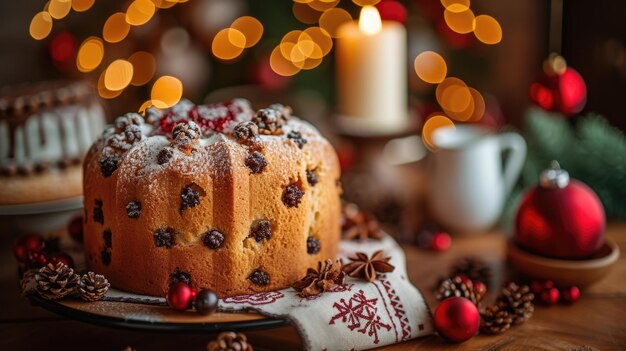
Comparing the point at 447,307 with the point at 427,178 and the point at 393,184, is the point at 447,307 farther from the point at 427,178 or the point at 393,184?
the point at 393,184

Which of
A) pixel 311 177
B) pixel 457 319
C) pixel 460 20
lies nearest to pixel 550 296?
pixel 457 319

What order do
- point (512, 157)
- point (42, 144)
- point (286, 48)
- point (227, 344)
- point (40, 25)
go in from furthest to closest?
1. point (286, 48)
2. point (40, 25)
3. point (512, 157)
4. point (42, 144)
5. point (227, 344)

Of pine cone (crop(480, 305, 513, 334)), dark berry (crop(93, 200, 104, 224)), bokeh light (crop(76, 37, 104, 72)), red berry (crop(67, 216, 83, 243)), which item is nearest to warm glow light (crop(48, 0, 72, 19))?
bokeh light (crop(76, 37, 104, 72))

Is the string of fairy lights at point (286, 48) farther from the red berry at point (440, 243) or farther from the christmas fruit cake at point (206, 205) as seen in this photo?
the christmas fruit cake at point (206, 205)

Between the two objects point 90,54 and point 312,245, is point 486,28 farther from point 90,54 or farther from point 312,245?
point 312,245

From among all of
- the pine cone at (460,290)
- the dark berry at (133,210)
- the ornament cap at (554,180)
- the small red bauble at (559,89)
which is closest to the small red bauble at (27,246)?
the dark berry at (133,210)

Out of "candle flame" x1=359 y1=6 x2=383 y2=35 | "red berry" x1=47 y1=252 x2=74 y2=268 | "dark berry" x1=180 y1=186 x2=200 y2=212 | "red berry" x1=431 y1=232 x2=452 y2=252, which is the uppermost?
"candle flame" x1=359 y1=6 x2=383 y2=35

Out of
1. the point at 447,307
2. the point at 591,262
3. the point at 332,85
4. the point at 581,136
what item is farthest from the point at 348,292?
the point at 332,85

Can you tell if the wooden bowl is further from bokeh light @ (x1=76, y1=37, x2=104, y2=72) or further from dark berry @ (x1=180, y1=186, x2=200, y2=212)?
bokeh light @ (x1=76, y1=37, x2=104, y2=72)
